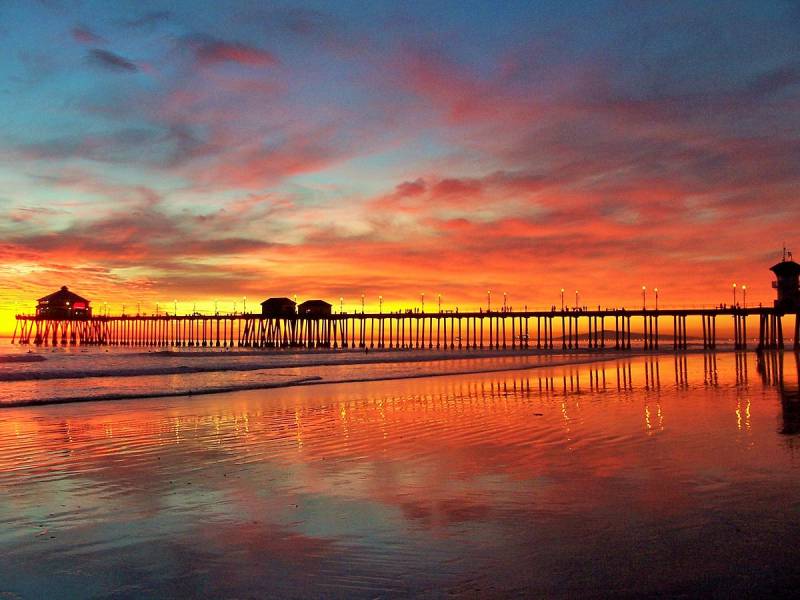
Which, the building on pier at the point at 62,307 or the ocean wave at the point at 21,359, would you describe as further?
the building on pier at the point at 62,307

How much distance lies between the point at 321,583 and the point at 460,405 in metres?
12.5

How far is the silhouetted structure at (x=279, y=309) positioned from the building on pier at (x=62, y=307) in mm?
54086

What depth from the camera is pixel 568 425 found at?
1265 cm

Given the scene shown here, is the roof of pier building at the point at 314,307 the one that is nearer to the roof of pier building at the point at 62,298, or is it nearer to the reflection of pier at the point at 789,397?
the roof of pier building at the point at 62,298

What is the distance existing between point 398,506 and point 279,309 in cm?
11123

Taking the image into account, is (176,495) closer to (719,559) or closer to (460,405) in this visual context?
(719,559)

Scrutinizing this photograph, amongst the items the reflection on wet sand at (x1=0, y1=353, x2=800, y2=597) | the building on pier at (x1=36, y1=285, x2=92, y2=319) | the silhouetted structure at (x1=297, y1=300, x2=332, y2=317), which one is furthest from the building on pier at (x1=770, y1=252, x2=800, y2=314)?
the building on pier at (x1=36, y1=285, x2=92, y2=319)

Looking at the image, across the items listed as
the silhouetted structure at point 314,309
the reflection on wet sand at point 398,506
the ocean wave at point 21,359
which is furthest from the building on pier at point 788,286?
the silhouetted structure at point 314,309

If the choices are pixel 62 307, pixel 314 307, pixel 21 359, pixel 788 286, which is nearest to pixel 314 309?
pixel 314 307

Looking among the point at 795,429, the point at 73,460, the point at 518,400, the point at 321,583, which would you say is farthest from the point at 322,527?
the point at 518,400

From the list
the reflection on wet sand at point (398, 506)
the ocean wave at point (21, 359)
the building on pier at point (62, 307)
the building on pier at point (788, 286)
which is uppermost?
the building on pier at point (62, 307)

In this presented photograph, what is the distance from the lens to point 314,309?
380 ft

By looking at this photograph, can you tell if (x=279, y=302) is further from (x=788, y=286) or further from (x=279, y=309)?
(x=788, y=286)

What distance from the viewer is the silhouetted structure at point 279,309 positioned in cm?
11494
